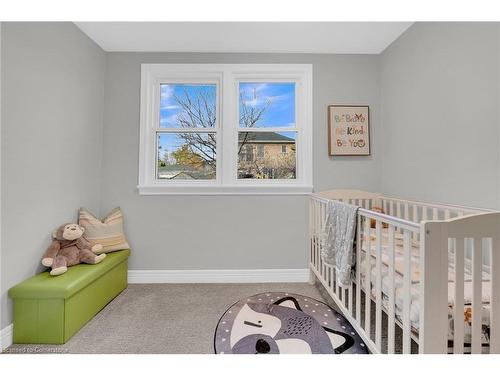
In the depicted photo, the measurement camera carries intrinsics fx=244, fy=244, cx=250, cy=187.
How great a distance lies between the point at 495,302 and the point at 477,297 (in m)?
0.08

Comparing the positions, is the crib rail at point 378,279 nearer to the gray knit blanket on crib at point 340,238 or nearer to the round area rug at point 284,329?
the gray knit blanket on crib at point 340,238

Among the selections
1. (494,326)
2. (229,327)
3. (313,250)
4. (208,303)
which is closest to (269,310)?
(229,327)

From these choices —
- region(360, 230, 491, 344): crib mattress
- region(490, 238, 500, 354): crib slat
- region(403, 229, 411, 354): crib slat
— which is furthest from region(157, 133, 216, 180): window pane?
region(490, 238, 500, 354): crib slat

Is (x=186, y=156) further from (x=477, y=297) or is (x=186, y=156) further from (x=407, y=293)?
(x=477, y=297)

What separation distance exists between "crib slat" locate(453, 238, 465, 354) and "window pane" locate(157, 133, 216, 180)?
203 centimetres

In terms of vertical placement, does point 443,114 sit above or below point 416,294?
above

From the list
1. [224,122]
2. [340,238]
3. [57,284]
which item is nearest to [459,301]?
[340,238]

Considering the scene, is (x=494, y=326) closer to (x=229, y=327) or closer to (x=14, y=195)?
(x=229, y=327)

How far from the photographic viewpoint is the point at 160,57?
7.97 ft

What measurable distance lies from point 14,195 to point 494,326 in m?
2.46

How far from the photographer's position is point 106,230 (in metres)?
2.15

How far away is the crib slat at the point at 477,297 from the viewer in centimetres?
88

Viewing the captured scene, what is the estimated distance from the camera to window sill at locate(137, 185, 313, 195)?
241 cm
